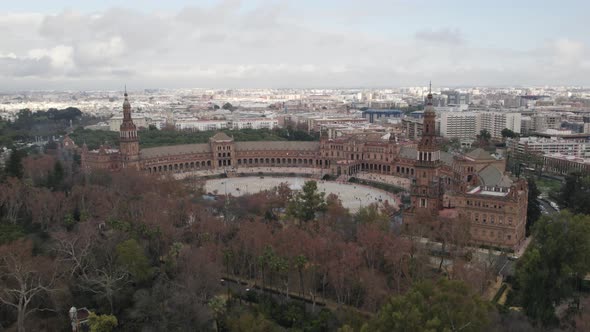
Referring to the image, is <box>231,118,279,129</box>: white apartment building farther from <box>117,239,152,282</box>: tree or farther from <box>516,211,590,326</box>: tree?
<box>516,211,590,326</box>: tree

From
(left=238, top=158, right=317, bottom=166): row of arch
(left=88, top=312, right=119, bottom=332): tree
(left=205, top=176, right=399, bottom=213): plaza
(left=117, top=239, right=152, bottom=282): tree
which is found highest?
(left=117, top=239, right=152, bottom=282): tree

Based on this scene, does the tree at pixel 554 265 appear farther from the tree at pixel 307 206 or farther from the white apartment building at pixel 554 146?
the white apartment building at pixel 554 146

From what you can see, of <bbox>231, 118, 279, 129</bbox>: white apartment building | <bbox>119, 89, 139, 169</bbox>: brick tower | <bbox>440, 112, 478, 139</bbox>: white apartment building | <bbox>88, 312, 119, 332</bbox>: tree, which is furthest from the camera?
<bbox>231, 118, 279, 129</bbox>: white apartment building

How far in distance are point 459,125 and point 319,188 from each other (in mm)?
69388

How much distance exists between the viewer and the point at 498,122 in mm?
123000

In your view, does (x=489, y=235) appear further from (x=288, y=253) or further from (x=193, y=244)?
(x=193, y=244)

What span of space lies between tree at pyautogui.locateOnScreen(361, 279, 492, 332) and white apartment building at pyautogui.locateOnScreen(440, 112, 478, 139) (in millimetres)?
108471

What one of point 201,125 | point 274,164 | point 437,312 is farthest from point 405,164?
point 201,125

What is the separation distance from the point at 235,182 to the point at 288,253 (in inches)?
1728

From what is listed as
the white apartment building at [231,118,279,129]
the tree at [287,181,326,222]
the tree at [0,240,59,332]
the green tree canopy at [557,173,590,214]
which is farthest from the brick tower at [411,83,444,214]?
the white apartment building at [231,118,279,129]

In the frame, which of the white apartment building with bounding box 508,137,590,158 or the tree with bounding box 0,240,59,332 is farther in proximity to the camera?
the white apartment building with bounding box 508,137,590,158

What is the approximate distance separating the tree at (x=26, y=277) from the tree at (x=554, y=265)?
27.0 meters

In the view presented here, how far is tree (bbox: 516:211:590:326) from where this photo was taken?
1178 inches

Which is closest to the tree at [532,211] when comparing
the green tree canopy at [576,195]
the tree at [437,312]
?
the green tree canopy at [576,195]
